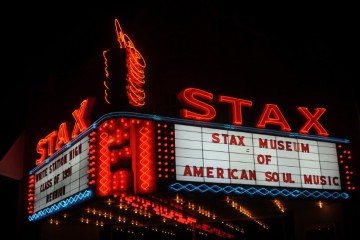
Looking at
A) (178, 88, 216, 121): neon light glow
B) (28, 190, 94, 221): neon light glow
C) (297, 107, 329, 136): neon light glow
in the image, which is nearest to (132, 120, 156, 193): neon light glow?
(178, 88, 216, 121): neon light glow

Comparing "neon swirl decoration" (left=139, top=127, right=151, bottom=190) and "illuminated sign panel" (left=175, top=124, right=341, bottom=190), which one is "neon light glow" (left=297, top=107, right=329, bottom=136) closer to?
"illuminated sign panel" (left=175, top=124, right=341, bottom=190)

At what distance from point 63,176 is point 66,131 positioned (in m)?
1.61

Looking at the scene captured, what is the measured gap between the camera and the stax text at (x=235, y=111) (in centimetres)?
1555

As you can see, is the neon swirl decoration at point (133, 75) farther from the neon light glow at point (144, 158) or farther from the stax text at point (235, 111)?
the stax text at point (235, 111)

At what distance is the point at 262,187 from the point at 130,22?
8020mm

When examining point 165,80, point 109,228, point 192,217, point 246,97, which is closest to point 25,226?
point 109,228

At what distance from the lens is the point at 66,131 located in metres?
17.9

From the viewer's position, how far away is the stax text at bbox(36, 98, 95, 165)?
16.6 meters

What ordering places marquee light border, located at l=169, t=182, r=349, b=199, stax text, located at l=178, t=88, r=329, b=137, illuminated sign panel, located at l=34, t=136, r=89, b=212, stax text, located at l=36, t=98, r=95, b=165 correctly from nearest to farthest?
marquee light border, located at l=169, t=182, r=349, b=199 < stax text, located at l=178, t=88, r=329, b=137 < illuminated sign panel, located at l=34, t=136, r=89, b=212 < stax text, located at l=36, t=98, r=95, b=165

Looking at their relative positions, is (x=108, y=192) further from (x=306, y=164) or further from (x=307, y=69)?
(x=307, y=69)

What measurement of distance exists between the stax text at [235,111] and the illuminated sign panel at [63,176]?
310 centimetres

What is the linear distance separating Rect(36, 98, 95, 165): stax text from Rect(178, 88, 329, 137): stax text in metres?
3.08

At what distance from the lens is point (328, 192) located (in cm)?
1645

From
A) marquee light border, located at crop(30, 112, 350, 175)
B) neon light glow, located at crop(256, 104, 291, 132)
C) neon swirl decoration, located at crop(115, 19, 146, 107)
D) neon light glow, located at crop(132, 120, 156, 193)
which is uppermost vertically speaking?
neon swirl decoration, located at crop(115, 19, 146, 107)
